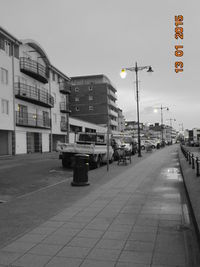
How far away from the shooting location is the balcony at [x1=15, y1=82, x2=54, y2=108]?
31.9m

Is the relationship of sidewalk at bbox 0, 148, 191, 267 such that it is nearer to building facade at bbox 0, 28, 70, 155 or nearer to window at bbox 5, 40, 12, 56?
building facade at bbox 0, 28, 70, 155

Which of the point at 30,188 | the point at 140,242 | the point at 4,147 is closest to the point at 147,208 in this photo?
the point at 140,242

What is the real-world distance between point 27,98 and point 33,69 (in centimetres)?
429

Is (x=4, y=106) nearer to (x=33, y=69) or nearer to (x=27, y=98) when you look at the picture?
(x=27, y=98)

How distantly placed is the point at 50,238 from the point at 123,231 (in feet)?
4.35

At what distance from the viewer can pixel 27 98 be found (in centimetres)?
3319

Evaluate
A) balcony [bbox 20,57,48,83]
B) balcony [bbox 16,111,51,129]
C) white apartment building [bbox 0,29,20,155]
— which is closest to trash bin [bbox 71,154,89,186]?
white apartment building [bbox 0,29,20,155]

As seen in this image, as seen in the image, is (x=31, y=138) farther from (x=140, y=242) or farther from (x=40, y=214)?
(x=140, y=242)

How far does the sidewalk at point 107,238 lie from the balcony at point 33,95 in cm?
2614

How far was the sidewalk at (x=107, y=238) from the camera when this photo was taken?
4.05 meters

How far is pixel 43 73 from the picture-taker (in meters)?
37.8

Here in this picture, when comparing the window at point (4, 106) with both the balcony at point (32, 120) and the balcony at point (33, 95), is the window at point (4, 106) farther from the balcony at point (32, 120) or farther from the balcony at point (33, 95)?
the balcony at point (32, 120)

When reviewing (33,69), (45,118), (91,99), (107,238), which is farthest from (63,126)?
(107,238)

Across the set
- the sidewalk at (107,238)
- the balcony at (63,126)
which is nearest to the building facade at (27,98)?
the balcony at (63,126)
